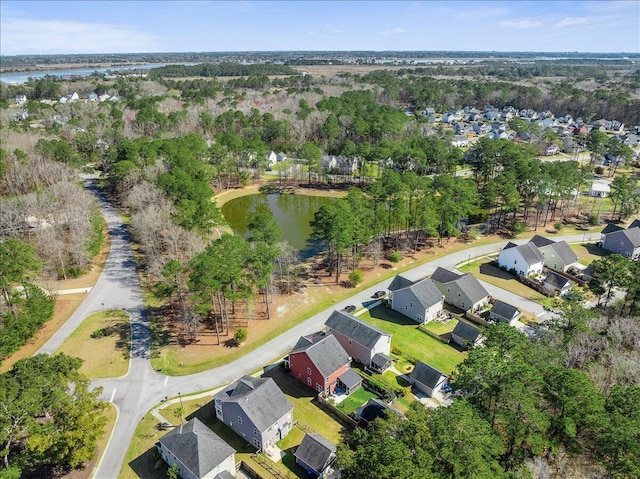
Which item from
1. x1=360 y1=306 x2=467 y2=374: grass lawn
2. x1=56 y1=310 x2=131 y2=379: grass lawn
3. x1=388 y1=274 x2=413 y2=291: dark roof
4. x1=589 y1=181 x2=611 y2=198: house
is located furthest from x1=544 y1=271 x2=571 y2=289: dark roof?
x1=56 y1=310 x2=131 y2=379: grass lawn

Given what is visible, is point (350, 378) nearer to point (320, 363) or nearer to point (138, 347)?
point (320, 363)

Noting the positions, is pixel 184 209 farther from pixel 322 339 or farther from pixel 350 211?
pixel 322 339

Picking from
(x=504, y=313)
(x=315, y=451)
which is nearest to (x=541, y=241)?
(x=504, y=313)

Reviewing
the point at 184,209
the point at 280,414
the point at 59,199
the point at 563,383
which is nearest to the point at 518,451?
the point at 563,383

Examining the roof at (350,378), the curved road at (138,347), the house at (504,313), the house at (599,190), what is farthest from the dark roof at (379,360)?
the house at (599,190)

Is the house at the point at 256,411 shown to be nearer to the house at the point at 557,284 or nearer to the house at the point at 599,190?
the house at the point at 557,284

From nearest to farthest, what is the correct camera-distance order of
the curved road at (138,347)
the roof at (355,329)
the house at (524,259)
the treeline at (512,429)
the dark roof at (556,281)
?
the treeline at (512,429) → the curved road at (138,347) → the roof at (355,329) → the dark roof at (556,281) → the house at (524,259)

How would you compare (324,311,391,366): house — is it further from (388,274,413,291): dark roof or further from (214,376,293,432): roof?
(214,376,293,432): roof
